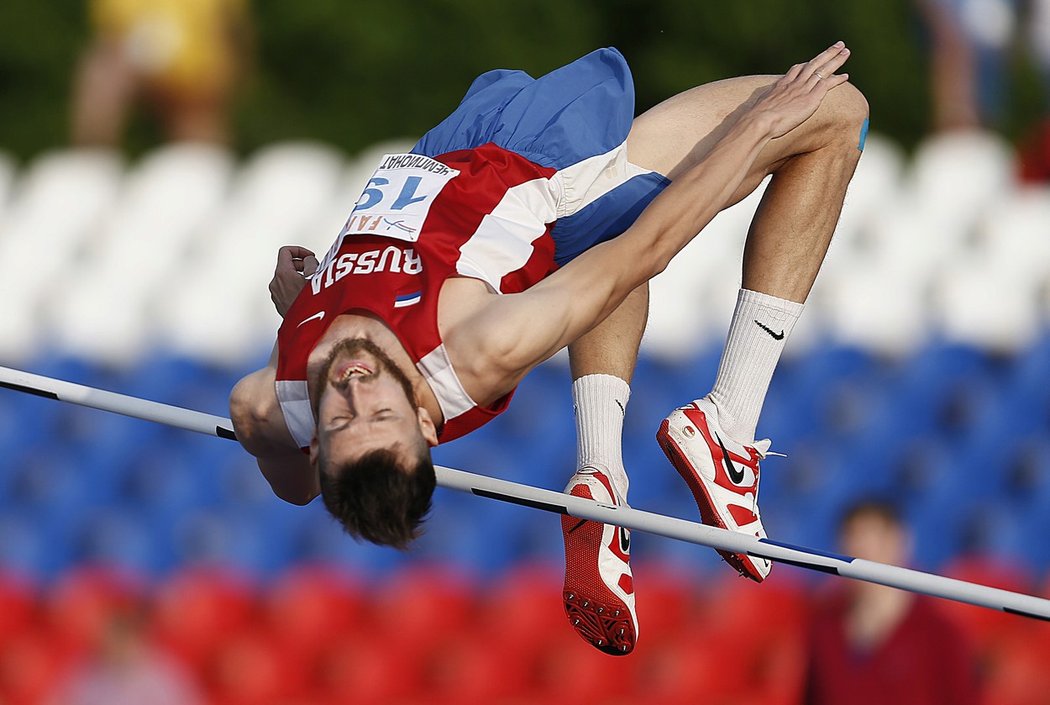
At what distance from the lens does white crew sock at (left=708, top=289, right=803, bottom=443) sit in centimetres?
409

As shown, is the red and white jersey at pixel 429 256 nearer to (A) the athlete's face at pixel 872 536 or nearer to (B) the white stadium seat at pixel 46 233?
(A) the athlete's face at pixel 872 536

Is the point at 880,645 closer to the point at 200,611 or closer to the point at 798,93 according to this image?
the point at 798,93

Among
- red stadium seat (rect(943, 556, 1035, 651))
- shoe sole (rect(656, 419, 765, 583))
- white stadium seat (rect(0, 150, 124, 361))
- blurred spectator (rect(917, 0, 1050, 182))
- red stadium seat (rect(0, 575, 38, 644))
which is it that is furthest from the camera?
blurred spectator (rect(917, 0, 1050, 182))

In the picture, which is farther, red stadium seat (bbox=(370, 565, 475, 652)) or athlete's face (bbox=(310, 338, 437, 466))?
red stadium seat (bbox=(370, 565, 475, 652))

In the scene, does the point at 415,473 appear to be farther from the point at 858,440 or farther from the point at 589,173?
the point at 858,440

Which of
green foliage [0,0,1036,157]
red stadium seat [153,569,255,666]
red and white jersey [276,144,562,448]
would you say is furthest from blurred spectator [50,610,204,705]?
green foliage [0,0,1036,157]

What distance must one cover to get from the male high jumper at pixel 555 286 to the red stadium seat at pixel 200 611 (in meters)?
2.76

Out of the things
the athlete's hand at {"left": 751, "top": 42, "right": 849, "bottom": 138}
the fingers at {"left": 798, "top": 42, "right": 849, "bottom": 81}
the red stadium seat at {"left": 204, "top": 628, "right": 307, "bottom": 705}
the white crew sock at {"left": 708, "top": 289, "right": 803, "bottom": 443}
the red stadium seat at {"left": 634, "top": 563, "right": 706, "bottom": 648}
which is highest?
the fingers at {"left": 798, "top": 42, "right": 849, "bottom": 81}

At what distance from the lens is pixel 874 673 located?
4.87 metres

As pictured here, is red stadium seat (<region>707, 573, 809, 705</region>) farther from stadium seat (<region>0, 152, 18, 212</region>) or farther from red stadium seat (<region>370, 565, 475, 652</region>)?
stadium seat (<region>0, 152, 18, 212</region>)

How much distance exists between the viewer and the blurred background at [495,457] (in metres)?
6.39

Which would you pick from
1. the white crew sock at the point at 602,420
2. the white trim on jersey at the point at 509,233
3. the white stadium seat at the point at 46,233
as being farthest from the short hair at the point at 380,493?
the white stadium seat at the point at 46,233

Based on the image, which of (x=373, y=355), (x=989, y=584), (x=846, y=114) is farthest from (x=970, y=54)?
(x=373, y=355)

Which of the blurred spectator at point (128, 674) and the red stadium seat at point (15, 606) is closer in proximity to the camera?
the blurred spectator at point (128, 674)
